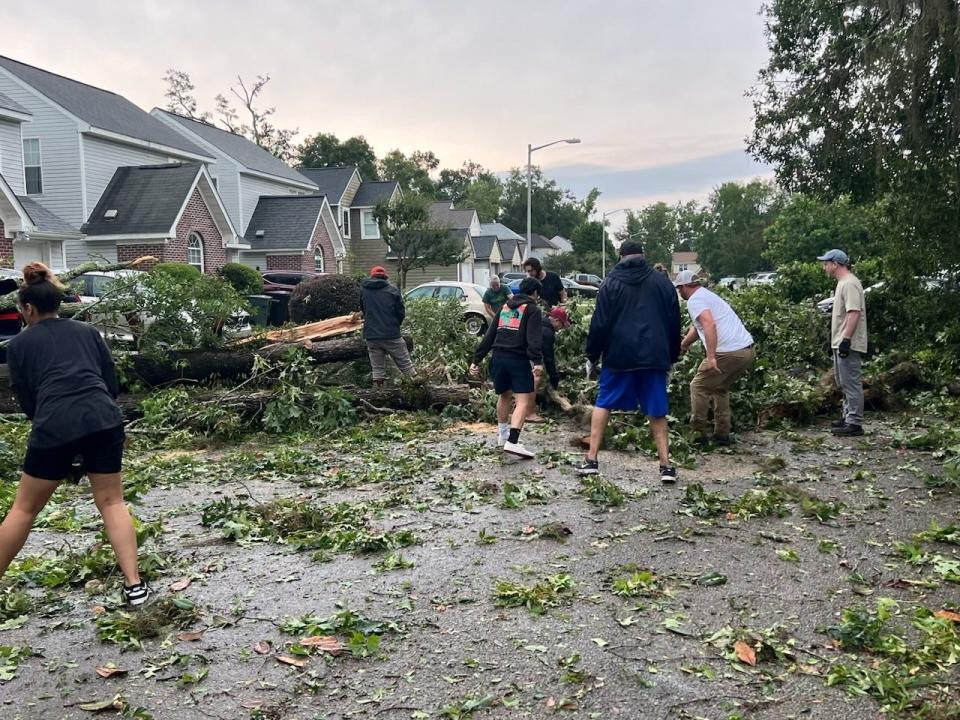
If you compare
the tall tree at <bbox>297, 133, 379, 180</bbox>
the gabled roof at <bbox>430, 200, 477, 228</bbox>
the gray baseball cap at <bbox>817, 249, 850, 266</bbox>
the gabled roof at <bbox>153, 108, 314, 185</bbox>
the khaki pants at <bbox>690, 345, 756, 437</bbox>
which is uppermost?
the tall tree at <bbox>297, 133, 379, 180</bbox>

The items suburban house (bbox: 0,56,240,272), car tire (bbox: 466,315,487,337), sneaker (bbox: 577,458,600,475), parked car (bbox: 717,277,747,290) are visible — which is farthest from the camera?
suburban house (bbox: 0,56,240,272)

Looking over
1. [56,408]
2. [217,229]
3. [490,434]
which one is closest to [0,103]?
[217,229]

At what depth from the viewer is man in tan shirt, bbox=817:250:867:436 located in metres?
7.98

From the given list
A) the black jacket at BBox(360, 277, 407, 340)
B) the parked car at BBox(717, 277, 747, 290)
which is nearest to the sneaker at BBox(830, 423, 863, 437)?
the black jacket at BBox(360, 277, 407, 340)

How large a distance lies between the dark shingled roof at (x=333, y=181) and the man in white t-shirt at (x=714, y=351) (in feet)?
129

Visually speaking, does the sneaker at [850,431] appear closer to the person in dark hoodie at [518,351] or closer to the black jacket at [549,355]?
the black jacket at [549,355]

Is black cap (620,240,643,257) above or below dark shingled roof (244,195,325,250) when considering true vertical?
below

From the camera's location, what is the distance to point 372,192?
46.9m

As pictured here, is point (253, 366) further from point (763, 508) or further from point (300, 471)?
point (763, 508)

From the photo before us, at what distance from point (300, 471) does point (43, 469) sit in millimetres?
3280

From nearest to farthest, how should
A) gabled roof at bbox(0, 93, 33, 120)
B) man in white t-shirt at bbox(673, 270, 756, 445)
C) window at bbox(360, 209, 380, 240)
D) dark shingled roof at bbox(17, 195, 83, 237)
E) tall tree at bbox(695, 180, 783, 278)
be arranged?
man in white t-shirt at bbox(673, 270, 756, 445)
dark shingled roof at bbox(17, 195, 83, 237)
gabled roof at bbox(0, 93, 33, 120)
window at bbox(360, 209, 380, 240)
tall tree at bbox(695, 180, 783, 278)

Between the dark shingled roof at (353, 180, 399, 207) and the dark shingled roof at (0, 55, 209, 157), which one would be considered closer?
the dark shingled roof at (0, 55, 209, 157)

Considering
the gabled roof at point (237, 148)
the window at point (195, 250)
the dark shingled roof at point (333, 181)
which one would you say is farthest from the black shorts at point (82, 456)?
the dark shingled roof at point (333, 181)

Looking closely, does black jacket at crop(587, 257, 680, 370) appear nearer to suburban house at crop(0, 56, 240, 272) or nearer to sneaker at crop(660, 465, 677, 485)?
sneaker at crop(660, 465, 677, 485)
